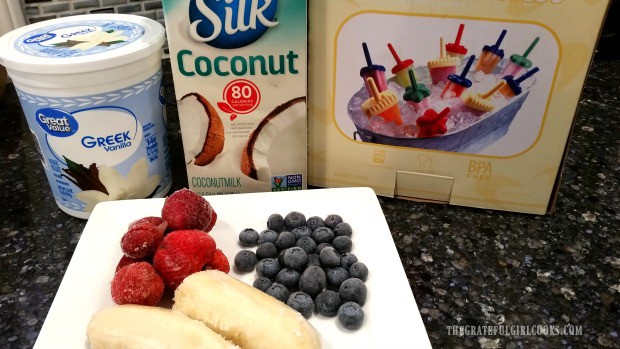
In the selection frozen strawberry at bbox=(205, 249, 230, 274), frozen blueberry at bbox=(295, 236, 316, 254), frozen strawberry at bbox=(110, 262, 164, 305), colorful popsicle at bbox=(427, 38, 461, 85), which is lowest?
frozen blueberry at bbox=(295, 236, 316, 254)

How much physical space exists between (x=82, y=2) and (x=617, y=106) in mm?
1120

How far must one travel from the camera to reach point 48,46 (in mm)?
685

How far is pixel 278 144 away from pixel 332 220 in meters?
0.14

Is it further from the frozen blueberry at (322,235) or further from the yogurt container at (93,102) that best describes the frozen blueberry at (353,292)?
the yogurt container at (93,102)

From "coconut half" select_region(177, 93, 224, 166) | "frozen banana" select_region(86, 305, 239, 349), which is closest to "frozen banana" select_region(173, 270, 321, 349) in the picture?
"frozen banana" select_region(86, 305, 239, 349)

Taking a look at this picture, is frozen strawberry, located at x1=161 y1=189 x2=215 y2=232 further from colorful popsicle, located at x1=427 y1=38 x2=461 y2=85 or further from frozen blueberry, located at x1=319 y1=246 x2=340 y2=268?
colorful popsicle, located at x1=427 y1=38 x2=461 y2=85

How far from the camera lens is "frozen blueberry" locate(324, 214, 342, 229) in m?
0.71

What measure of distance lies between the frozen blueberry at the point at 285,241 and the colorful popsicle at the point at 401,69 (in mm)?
260

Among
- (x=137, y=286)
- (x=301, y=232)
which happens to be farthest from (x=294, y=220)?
(x=137, y=286)

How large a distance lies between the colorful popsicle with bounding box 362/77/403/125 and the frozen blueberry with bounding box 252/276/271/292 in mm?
281

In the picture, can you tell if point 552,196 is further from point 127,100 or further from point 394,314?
point 127,100

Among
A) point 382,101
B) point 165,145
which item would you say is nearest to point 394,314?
point 382,101

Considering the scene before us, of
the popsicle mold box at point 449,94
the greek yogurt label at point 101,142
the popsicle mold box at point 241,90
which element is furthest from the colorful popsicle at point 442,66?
the greek yogurt label at point 101,142

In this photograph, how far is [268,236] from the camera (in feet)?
2.24
